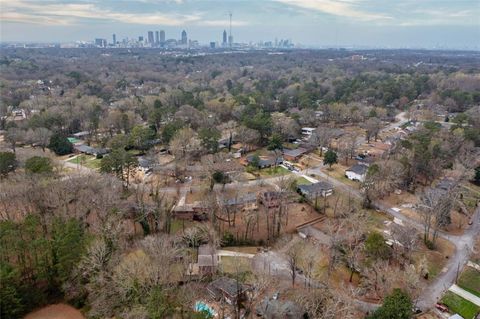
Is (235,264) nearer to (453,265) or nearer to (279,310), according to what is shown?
(279,310)

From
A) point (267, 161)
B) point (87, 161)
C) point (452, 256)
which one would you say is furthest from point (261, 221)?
point (87, 161)

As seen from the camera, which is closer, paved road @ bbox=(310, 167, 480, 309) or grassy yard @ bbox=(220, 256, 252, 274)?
paved road @ bbox=(310, 167, 480, 309)

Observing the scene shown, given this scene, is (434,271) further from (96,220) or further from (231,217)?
(96,220)

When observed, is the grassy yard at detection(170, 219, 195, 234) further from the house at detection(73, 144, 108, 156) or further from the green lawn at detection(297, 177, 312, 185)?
the house at detection(73, 144, 108, 156)

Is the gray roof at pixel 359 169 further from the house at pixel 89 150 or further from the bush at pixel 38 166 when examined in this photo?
the bush at pixel 38 166

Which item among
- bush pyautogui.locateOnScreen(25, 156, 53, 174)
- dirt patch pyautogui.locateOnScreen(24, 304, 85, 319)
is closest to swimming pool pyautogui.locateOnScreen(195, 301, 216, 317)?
dirt patch pyautogui.locateOnScreen(24, 304, 85, 319)

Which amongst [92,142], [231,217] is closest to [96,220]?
[231,217]
